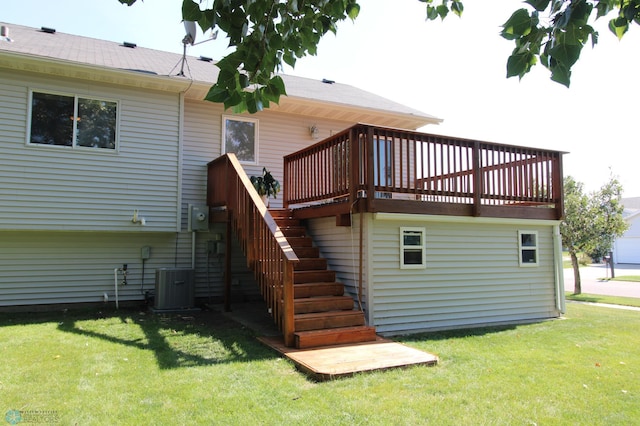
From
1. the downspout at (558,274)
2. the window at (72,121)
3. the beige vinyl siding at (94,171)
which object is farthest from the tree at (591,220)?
the window at (72,121)

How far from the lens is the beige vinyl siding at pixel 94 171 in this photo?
7.90 metres

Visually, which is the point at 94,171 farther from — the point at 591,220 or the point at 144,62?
the point at 591,220

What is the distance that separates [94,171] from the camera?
27.8ft

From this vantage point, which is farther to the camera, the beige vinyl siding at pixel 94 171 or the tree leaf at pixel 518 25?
the beige vinyl siding at pixel 94 171

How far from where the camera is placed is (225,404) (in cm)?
373

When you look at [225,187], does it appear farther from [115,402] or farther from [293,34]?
[293,34]

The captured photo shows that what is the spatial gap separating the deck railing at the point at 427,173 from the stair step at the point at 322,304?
150 cm

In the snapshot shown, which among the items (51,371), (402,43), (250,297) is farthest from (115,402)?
(250,297)

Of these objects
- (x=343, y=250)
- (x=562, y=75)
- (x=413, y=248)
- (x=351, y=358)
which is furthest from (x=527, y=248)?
(x=562, y=75)

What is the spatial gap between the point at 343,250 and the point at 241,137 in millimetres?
4389

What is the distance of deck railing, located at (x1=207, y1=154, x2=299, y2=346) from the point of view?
571cm

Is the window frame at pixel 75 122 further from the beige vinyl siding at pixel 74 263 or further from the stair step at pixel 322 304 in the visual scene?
the stair step at pixel 322 304

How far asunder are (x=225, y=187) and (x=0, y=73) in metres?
4.42
